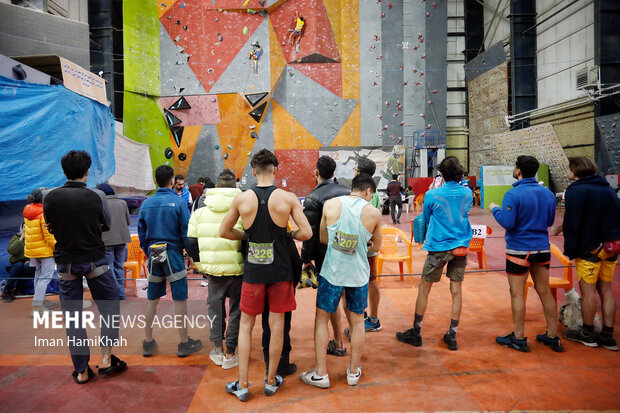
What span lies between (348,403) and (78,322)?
1.94 m

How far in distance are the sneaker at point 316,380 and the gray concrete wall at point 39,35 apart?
315 inches

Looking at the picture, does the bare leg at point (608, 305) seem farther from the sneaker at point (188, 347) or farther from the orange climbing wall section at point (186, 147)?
the orange climbing wall section at point (186, 147)

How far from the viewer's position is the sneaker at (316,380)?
7.74ft

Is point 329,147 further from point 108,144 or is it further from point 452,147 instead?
point 108,144

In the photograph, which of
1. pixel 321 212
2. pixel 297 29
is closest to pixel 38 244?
pixel 321 212

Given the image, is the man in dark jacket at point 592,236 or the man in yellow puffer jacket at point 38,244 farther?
the man in yellow puffer jacket at point 38,244

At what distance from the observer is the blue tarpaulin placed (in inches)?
193

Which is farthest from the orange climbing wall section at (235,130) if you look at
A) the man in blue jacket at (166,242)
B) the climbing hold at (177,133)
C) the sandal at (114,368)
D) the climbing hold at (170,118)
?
the sandal at (114,368)

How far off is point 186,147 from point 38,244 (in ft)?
37.2

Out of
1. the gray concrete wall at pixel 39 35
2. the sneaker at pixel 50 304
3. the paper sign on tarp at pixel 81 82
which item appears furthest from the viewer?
the gray concrete wall at pixel 39 35

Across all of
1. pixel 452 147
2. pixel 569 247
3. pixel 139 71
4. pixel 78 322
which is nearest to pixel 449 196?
pixel 569 247

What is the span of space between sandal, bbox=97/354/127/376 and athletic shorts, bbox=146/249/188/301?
1.65ft

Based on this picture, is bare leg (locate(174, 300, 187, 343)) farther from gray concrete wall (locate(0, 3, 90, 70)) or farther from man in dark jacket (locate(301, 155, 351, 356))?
gray concrete wall (locate(0, 3, 90, 70))

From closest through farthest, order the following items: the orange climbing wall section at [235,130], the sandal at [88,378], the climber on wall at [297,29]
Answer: the sandal at [88,378], the climber on wall at [297,29], the orange climbing wall section at [235,130]
